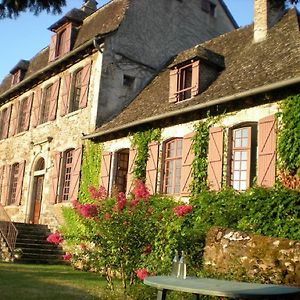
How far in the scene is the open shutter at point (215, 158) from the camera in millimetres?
10836

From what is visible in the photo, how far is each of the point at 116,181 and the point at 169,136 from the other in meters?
2.93

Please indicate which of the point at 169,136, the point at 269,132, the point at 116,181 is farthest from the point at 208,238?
the point at 116,181

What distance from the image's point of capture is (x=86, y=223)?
25.6 ft

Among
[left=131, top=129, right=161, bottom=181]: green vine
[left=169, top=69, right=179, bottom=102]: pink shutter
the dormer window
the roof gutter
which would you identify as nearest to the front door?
the roof gutter

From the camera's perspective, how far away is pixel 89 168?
593 inches

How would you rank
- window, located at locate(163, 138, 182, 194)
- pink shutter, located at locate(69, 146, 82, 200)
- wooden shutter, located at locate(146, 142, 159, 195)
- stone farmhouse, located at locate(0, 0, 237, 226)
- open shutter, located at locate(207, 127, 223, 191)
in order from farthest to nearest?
1. pink shutter, located at locate(69, 146, 82, 200)
2. stone farmhouse, located at locate(0, 0, 237, 226)
3. wooden shutter, located at locate(146, 142, 159, 195)
4. window, located at locate(163, 138, 182, 194)
5. open shutter, located at locate(207, 127, 223, 191)

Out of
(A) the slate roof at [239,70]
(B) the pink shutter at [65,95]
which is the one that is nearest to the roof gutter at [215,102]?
(A) the slate roof at [239,70]


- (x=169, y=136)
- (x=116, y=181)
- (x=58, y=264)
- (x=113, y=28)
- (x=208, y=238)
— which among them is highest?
(x=113, y=28)

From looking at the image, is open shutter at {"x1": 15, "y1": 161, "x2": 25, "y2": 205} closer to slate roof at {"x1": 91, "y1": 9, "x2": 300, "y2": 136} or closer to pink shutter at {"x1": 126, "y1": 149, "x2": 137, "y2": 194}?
slate roof at {"x1": 91, "y1": 9, "x2": 300, "y2": 136}

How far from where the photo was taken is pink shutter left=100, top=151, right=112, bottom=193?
14.3 meters

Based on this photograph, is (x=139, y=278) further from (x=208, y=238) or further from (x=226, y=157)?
(x=226, y=157)

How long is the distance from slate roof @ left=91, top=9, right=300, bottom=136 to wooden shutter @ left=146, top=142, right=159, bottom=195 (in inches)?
33.3

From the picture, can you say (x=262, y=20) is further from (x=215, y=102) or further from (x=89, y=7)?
(x=89, y=7)

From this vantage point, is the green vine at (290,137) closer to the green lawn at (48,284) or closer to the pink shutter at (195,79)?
the pink shutter at (195,79)
